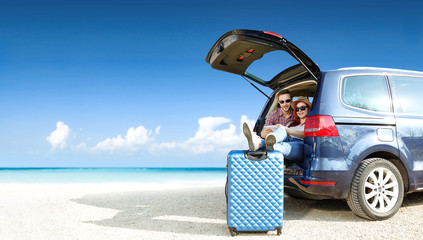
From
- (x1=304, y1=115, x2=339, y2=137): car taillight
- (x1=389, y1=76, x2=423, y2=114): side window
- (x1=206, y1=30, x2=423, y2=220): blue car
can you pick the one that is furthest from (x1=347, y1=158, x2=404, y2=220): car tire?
(x1=389, y1=76, x2=423, y2=114): side window

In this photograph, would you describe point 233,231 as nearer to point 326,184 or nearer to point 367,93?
point 326,184

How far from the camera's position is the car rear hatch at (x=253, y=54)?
4.10m

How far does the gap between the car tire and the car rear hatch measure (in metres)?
1.24

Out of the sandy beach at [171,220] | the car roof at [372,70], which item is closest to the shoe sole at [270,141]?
the sandy beach at [171,220]

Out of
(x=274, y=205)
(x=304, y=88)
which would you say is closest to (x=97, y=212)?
(x=274, y=205)

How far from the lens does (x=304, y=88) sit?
548 cm

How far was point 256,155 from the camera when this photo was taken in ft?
12.0

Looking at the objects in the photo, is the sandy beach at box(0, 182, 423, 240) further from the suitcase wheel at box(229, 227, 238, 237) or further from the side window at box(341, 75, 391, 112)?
the side window at box(341, 75, 391, 112)

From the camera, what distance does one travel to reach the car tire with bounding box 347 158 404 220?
400cm

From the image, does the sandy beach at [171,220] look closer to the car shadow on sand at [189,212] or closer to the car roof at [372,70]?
the car shadow on sand at [189,212]

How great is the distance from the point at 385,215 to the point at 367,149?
0.82 meters

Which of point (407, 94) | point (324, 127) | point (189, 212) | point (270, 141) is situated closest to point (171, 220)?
point (189, 212)

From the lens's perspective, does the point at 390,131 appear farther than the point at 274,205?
Yes

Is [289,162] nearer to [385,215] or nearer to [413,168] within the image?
[385,215]
